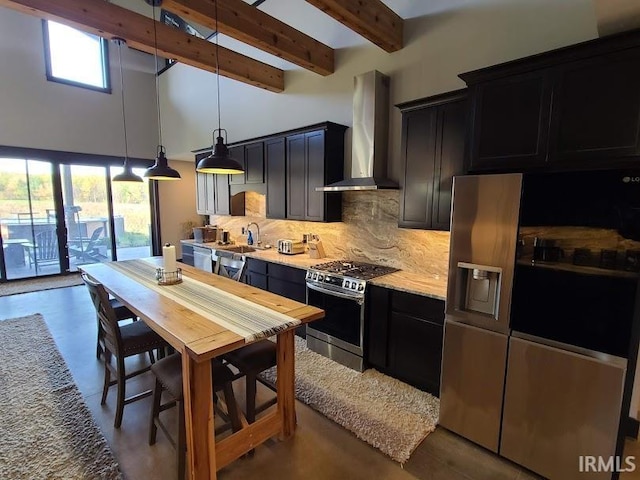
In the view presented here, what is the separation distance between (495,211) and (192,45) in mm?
3586

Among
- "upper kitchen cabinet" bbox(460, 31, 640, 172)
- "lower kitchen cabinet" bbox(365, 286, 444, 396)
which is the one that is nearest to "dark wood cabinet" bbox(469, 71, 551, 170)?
"upper kitchen cabinet" bbox(460, 31, 640, 172)

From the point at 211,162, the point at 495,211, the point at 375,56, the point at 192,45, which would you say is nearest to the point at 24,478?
the point at 211,162

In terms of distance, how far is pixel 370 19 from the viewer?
2865 millimetres

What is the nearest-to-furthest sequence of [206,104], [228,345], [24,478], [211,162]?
[228,345] < [24,478] < [211,162] < [206,104]

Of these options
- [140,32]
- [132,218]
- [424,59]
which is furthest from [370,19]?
[132,218]

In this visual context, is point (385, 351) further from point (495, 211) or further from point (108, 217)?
point (108, 217)

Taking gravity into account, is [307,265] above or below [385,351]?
above

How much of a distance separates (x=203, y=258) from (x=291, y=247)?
1.89 meters

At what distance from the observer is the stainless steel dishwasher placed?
5145mm

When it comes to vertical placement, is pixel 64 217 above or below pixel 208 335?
above

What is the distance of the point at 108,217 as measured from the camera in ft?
22.6

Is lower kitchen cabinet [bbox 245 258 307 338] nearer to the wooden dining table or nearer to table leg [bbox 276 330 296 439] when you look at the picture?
the wooden dining table

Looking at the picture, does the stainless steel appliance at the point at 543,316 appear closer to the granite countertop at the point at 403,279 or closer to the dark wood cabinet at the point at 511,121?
the dark wood cabinet at the point at 511,121

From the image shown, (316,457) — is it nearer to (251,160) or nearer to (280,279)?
(280,279)
